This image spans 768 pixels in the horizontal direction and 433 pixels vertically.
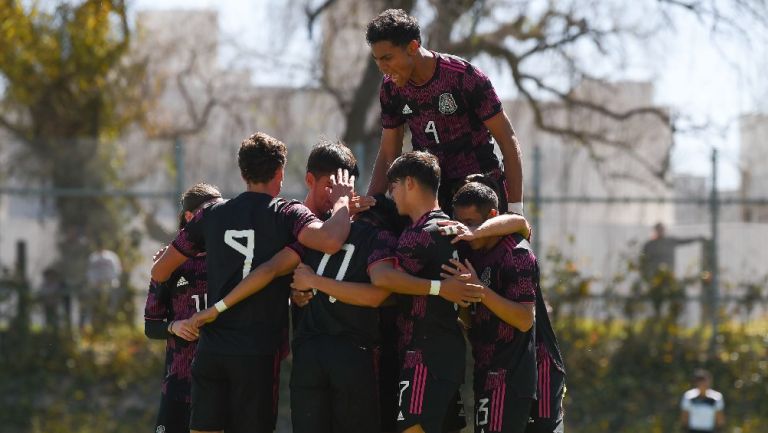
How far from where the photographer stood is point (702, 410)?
500 inches

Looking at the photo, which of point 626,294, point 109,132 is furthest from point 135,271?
point 626,294

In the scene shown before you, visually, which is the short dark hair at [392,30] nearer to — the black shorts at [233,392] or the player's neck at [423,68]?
the player's neck at [423,68]

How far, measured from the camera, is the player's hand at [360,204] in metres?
6.40

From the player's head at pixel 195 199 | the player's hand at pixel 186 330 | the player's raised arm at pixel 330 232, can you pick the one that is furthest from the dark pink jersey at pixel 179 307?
the player's raised arm at pixel 330 232

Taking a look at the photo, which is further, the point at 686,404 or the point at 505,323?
the point at 686,404

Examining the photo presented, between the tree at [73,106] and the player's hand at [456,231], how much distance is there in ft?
27.3

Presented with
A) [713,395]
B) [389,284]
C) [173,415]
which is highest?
[389,284]

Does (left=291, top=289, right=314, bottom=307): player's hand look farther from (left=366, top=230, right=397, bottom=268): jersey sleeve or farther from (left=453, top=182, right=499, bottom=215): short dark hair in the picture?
(left=453, top=182, right=499, bottom=215): short dark hair

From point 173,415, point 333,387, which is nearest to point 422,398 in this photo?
point 333,387

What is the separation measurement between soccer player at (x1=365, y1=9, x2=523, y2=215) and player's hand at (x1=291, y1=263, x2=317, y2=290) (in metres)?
0.85

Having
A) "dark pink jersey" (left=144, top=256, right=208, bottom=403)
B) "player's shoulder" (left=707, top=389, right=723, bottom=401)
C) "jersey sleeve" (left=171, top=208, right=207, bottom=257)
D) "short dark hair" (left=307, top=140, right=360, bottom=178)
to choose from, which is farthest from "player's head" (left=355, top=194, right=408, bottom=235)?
Result: "player's shoulder" (left=707, top=389, right=723, bottom=401)

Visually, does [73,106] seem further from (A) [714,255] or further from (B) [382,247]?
(B) [382,247]

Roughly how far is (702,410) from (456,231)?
7619 millimetres

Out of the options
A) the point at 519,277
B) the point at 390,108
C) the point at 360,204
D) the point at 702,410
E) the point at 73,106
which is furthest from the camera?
the point at 73,106
